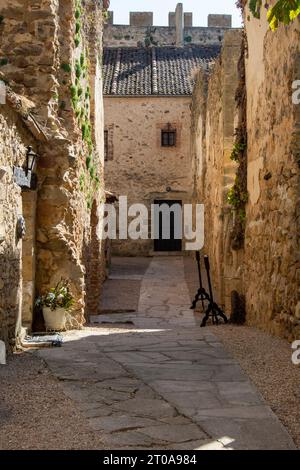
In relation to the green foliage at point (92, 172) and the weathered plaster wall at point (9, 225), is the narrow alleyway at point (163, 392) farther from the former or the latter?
the green foliage at point (92, 172)

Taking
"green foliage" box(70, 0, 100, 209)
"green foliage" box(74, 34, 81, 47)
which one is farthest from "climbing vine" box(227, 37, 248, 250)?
"green foliage" box(74, 34, 81, 47)

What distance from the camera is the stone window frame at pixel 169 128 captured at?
81.2 feet

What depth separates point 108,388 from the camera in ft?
15.8

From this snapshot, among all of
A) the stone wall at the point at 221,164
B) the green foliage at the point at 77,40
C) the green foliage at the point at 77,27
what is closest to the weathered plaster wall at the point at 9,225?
the green foliage at the point at 77,40

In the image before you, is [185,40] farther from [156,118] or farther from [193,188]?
[193,188]

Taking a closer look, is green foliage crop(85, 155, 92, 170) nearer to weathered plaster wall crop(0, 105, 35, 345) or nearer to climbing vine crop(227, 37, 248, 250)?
climbing vine crop(227, 37, 248, 250)

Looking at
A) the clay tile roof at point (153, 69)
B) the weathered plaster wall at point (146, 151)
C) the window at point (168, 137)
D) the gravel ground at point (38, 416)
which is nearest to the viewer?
the gravel ground at point (38, 416)

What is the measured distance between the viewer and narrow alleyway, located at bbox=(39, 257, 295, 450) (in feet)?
11.8

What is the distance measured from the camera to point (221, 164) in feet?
44.6

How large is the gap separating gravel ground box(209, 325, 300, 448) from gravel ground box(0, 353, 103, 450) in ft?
4.25

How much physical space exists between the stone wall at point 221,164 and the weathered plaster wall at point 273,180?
2588 millimetres

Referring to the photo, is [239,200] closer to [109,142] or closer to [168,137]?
[168,137]

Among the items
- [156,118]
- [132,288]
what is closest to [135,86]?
[156,118]

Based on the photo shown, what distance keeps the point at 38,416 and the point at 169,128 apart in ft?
70.8
